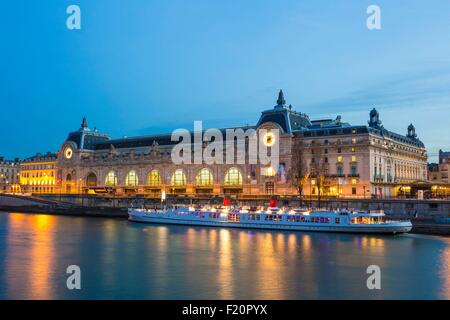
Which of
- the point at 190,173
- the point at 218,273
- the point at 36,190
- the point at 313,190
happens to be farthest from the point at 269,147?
the point at 36,190

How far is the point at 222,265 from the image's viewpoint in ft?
143

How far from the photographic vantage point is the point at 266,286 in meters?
35.6

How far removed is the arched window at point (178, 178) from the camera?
130625mm

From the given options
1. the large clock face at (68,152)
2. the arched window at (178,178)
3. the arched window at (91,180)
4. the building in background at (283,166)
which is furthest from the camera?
the large clock face at (68,152)

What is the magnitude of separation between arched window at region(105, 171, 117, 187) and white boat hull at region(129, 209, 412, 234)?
55.6 metres

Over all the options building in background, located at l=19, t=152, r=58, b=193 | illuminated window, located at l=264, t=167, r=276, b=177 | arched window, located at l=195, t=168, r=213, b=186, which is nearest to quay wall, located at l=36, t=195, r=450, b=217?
illuminated window, located at l=264, t=167, r=276, b=177

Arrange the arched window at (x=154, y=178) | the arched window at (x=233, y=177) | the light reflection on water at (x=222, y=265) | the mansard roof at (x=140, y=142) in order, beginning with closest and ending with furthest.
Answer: the light reflection on water at (x=222, y=265)
the arched window at (x=233, y=177)
the arched window at (x=154, y=178)
the mansard roof at (x=140, y=142)

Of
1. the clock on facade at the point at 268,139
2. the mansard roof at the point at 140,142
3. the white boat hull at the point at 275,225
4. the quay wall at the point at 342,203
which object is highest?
the mansard roof at the point at 140,142

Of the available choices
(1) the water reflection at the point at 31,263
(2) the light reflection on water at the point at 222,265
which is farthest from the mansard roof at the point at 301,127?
(1) the water reflection at the point at 31,263

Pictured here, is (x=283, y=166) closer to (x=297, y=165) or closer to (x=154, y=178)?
(x=297, y=165)

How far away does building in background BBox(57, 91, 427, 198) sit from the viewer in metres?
105

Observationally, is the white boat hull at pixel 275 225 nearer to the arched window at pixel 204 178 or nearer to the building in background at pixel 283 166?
the building in background at pixel 283 166

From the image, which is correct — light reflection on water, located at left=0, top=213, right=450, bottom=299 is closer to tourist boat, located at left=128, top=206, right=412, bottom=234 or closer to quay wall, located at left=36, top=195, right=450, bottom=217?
tourist boat, located at left=128, top=206, right=412, bottom=234

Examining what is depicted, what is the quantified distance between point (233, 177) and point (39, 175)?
287 feet
